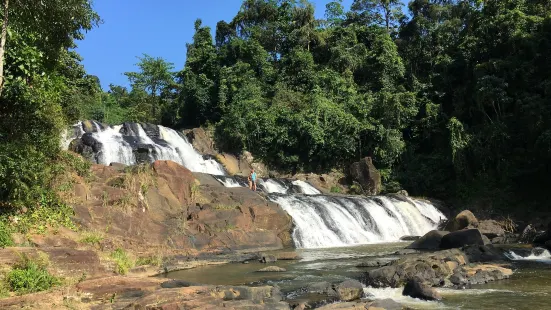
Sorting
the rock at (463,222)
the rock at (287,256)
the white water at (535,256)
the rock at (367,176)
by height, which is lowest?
the white water at (535,256)

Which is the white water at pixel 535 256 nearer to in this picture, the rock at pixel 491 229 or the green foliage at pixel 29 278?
the rock at pixel 491 229

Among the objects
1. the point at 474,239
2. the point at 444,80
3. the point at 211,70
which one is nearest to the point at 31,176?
the point at 474,239

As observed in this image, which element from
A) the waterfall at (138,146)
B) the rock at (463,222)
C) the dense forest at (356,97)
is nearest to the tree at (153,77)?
the dense forest at (356,97)

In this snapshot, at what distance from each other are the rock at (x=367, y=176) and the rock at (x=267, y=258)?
1732 centimetres

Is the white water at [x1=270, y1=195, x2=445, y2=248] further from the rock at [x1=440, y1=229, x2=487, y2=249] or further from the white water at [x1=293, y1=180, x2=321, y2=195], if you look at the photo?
the rock at [x1=440, y1=229, x2=487, y2=249]

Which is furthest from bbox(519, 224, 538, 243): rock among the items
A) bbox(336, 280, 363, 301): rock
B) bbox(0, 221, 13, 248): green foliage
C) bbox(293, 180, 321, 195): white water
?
bbox(0, 221, 13, 248): green foliage

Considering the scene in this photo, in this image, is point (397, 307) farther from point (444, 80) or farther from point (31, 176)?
point (444, 80)

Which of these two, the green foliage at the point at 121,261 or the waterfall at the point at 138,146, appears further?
the waterfall at the point at 138,146

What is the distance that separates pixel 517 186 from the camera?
95.0 feet

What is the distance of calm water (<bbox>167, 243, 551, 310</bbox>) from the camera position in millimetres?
9469

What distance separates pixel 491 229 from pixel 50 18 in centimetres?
2181

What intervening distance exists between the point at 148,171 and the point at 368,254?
974 cm

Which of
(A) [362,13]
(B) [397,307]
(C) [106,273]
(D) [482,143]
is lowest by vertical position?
(B) [397,307]

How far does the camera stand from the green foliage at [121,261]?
486 inches
